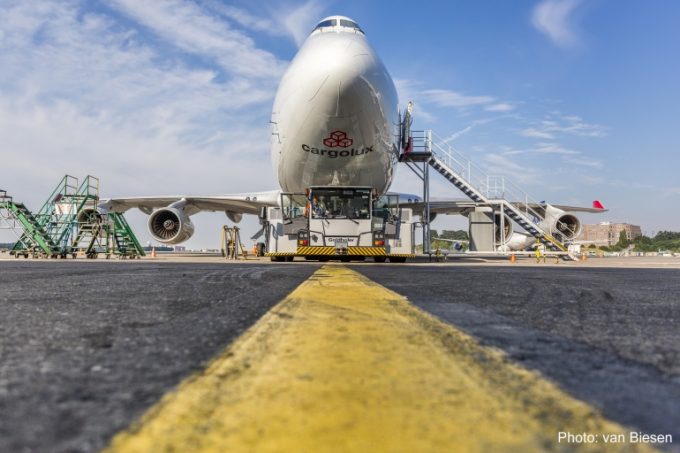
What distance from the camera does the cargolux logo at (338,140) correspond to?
10.7 meters

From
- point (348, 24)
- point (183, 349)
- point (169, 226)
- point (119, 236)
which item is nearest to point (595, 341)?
point (183, 349)

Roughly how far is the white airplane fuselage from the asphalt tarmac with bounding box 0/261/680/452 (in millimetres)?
7438

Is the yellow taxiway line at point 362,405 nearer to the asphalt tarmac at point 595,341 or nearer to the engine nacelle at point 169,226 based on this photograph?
the asphalt tarmac at point 595,341

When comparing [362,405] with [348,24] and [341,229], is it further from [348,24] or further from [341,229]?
[348,24]

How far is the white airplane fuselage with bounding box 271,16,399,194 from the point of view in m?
9.93

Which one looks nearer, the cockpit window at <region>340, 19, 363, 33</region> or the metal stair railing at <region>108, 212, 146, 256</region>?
the cockpit window at <region>340, 19, 363, 33</region>

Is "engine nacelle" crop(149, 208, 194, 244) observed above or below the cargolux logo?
below

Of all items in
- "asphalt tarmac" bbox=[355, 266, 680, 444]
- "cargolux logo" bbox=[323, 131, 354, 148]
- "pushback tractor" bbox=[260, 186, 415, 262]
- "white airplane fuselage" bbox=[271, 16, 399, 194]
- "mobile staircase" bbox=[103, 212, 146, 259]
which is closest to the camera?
"asphalt tarmac" bbox=[355, 266, 680, 444]

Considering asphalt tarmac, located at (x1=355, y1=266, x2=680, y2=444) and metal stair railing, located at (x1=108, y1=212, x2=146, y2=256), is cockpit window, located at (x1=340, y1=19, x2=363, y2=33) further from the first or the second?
metal stair railing, located at (x1=108, y1=212, x2=146, y2=256)

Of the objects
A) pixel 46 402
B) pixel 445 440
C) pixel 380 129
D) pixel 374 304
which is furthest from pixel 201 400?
pixel 380 129

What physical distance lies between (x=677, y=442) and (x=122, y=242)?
20.4 meters

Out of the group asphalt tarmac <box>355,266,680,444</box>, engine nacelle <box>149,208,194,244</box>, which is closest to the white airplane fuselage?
engine nacelle <box>149,208,194,244</box>

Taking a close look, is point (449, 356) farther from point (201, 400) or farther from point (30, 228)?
point (30, 228)

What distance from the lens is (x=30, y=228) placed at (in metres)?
18.0
